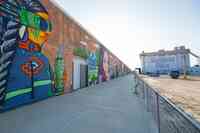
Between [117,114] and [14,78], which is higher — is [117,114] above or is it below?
below

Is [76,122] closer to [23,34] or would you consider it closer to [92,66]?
[23,34]

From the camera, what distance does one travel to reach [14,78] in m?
5.42

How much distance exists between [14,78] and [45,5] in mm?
4193

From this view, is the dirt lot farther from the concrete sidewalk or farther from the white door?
the white door

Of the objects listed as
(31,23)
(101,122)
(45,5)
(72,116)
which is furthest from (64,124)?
(45,5)

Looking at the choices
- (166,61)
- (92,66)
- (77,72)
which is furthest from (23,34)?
(166,61)

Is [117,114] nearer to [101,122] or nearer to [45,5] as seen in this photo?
[101,122]

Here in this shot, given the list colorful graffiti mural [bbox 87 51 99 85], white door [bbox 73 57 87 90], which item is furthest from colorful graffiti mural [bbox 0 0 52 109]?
colorful graffiti mural [bbox 87 51 99 85]

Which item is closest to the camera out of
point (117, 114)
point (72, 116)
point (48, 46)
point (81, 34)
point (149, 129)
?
point (149, 129)

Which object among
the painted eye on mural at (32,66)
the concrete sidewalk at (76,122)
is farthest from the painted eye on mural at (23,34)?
the concrete sidewalk at (76,122)

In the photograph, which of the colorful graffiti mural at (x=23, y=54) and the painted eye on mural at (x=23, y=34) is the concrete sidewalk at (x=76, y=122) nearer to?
the colorful graffiti mural at (x=23, y=54)

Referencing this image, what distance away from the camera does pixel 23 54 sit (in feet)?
19.2

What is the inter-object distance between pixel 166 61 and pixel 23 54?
159 feet

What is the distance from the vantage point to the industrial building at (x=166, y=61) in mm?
44856
